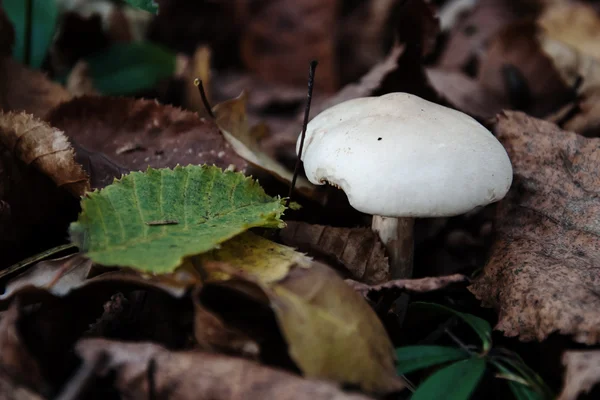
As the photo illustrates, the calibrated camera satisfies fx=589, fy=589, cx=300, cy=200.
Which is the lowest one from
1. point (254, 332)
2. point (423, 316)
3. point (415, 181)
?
point (423, 316)

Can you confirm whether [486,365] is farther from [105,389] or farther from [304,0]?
[304,0]

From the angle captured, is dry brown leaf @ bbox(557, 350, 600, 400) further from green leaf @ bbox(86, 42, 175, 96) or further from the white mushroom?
green leaf @ bbox(86, 42, 175, 96)

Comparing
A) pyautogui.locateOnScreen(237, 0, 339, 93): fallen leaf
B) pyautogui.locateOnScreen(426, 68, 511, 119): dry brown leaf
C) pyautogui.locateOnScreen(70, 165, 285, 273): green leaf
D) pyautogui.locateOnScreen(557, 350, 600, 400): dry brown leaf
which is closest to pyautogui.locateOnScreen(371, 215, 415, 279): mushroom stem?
pyautogui.locateOnScreen(70, 165, 285, 273): green leaf

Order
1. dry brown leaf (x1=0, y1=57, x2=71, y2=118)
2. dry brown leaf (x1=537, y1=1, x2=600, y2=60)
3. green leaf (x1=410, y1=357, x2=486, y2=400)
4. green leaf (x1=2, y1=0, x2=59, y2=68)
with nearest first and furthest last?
green leaf (x1=410, y1=357, x2=486, y2=400) → dry brown leaf (x1=0, y1=57, x2=71, y2=118) → green leaf (x1=2, y1=0, x2=59, y2=68) → dry brown leaf (x1=537, y1=1, x2=600, y2=60)

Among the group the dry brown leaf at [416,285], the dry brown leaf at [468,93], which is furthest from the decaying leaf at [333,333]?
the dry brown leaf at [468,93]

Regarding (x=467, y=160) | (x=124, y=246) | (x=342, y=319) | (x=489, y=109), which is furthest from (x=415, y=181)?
(x=489, y=109)

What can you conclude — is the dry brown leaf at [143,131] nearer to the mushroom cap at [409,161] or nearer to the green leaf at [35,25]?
the mushroom cap at [409,161]
